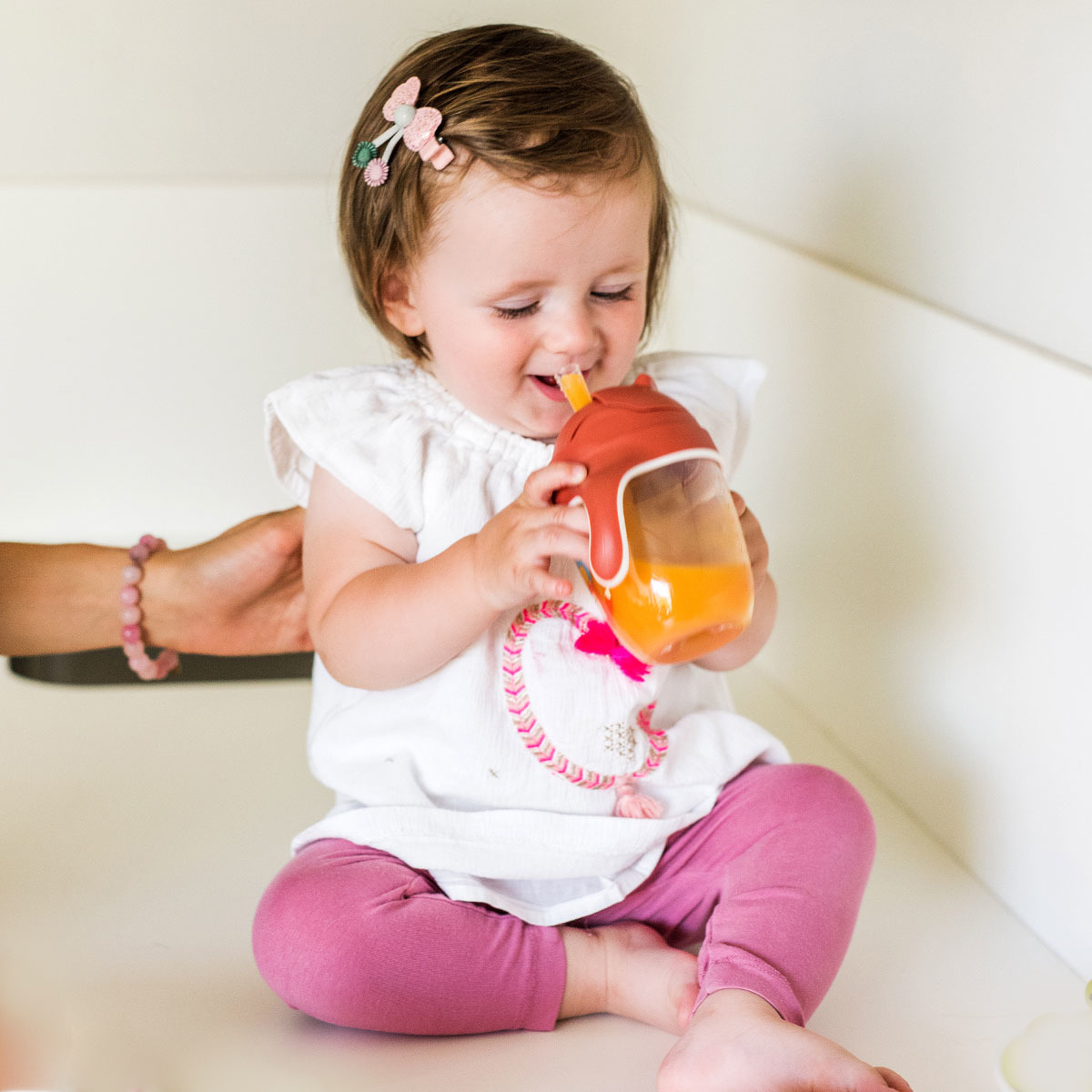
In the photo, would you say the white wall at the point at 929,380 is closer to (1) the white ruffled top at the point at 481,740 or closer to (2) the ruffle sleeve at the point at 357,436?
(1) the white ruffled top at the point at 481,740

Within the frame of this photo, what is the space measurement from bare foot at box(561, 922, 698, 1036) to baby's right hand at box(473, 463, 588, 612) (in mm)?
223

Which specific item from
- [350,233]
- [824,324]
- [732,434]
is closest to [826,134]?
[824,324]

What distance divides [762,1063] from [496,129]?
545mm

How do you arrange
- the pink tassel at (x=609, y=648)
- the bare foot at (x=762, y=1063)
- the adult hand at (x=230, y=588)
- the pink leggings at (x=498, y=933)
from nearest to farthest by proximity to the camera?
the bare foot at (x=762, y=1063), the pink leggings at (x=498, y=933), the pink tassel at (x=609, y=648), the adult hand at (x=230, y=588)

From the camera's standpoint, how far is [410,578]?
85 centimetres

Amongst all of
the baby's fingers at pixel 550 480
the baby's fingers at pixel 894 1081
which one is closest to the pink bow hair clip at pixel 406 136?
the baby's fingers at pixel 550 480

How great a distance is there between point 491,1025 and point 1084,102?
0.64 metres

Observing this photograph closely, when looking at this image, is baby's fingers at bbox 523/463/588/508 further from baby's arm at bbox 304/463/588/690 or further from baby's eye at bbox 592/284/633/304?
baby's eye at bbox 592/284/633/304

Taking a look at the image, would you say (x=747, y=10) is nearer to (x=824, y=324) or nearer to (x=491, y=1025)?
(x=824, y=324)

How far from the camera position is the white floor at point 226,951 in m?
0.77

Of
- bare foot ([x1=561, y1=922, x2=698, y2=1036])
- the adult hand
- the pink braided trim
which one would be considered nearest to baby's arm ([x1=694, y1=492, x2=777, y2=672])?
the pink braided trim

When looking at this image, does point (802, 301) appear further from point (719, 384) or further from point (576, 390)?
point (576, 390)

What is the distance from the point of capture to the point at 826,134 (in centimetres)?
110

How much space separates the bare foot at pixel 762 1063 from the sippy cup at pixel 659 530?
0.64 ft
